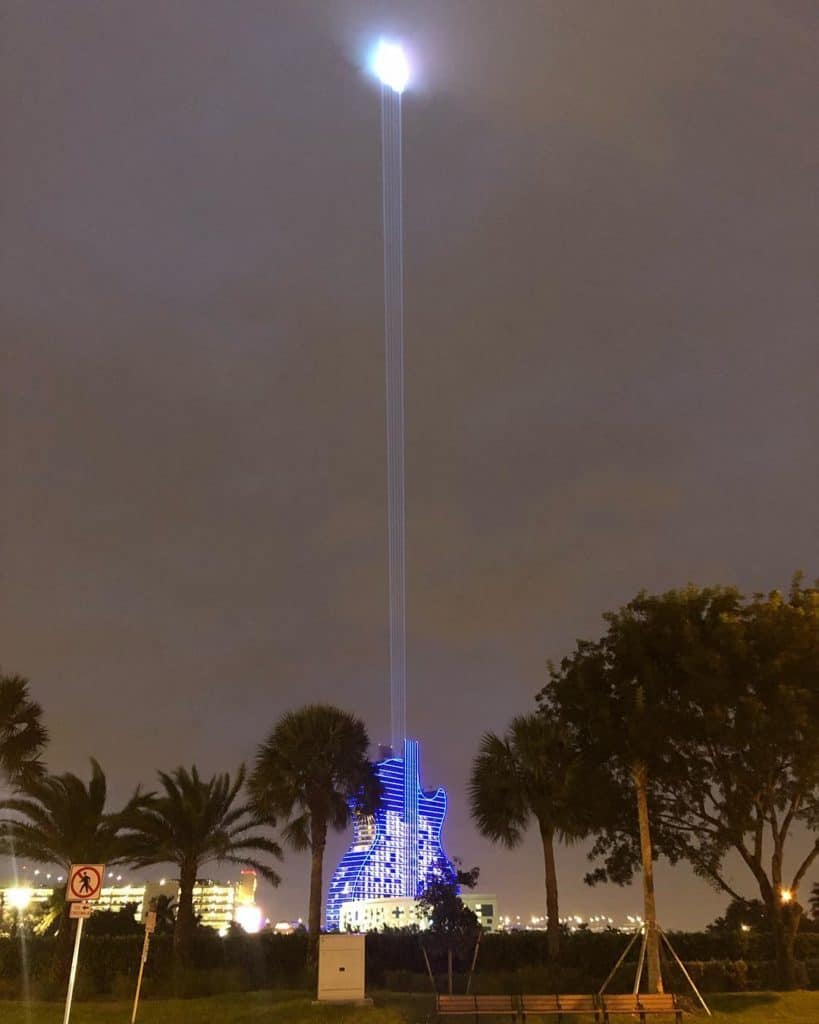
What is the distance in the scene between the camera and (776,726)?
22219 mm

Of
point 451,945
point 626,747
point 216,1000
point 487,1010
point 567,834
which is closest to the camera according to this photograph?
point 487,1010

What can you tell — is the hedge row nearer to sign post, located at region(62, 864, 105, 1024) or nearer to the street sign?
sign post, located at region(62, 864, 105, 1024)

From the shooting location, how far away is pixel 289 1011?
64.1 feet

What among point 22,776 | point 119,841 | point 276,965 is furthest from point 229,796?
point 22,776

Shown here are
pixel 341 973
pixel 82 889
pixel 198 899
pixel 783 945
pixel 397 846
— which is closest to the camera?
pixel 82 889

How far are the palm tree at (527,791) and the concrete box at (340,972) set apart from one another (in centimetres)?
917

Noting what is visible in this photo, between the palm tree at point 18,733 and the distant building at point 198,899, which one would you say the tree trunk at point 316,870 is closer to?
the distant building at point 198,899

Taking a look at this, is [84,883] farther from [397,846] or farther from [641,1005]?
[397,846]

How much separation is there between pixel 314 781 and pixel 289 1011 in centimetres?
1096

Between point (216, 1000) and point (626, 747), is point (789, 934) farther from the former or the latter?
point (216, 1000)

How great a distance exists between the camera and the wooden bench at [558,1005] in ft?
61.3

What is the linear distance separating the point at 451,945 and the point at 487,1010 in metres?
8.17

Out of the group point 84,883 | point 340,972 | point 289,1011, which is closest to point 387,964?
point 340,972

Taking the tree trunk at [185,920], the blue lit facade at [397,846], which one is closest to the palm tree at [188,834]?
the tree trunk at [185,920]
